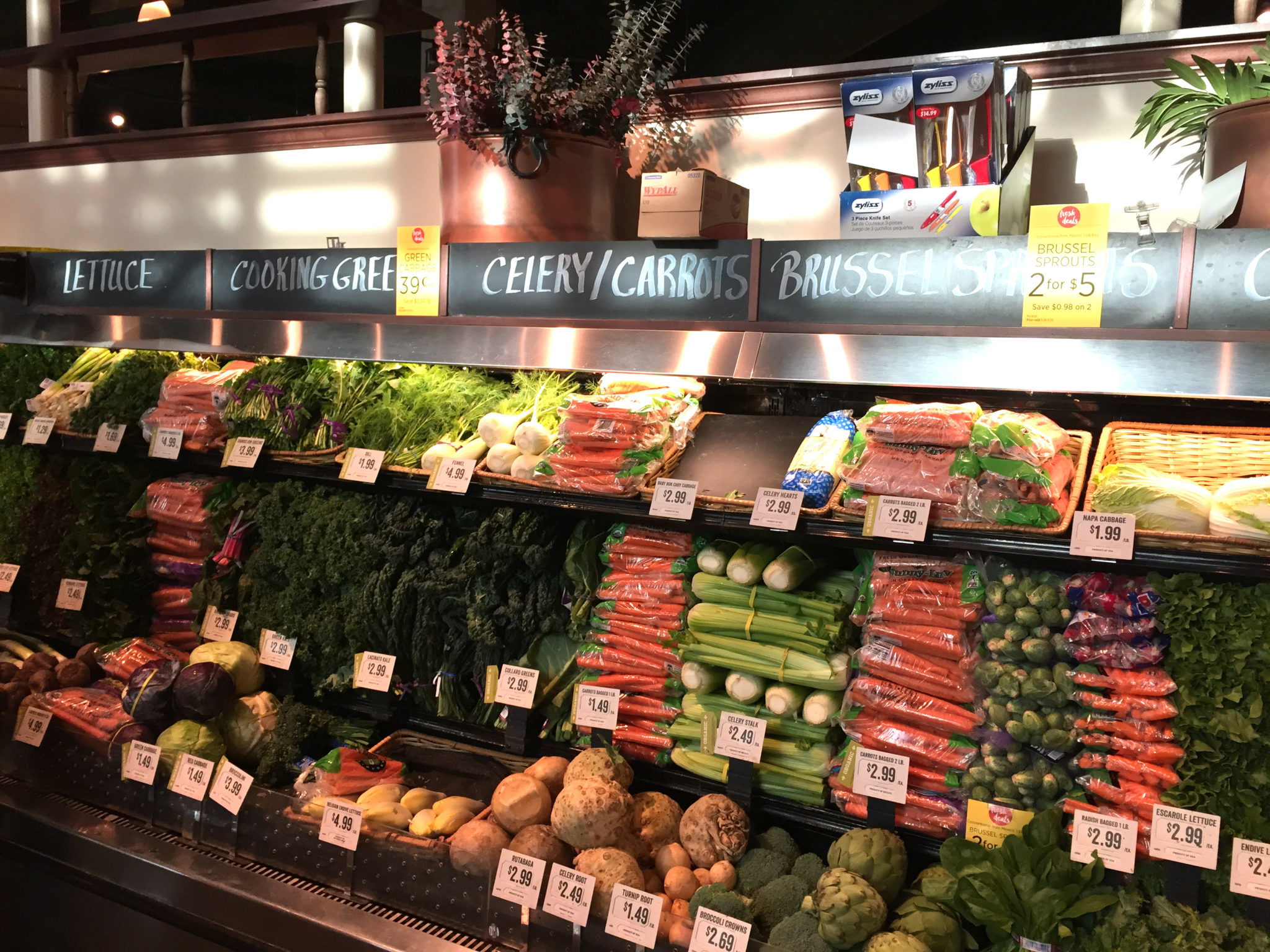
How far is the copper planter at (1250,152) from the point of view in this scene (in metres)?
1.92

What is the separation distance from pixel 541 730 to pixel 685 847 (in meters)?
0.68

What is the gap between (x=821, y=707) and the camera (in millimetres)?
2443

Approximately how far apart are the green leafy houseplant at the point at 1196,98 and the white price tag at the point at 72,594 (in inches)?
145

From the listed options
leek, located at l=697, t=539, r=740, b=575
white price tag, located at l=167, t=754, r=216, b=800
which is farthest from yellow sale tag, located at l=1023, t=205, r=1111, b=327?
white price tag, located at l=167, t=754, r=216, b=800

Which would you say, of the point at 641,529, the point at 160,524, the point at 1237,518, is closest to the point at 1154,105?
the point at 1237,518

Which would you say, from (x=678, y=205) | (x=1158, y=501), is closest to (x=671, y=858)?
(x=1158, y=501)

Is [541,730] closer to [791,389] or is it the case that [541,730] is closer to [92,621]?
[791,389]

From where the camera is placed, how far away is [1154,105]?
2.32 meters

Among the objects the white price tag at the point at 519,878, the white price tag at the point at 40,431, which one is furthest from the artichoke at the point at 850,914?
the white price tag at the point at 40,431

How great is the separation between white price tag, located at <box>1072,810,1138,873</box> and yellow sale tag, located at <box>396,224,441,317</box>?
2.03 m

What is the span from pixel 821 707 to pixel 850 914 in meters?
0.54

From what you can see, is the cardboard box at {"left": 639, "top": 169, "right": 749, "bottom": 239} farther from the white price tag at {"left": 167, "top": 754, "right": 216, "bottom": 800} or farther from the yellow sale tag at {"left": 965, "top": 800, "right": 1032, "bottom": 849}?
the white price tag at {"left": 167, "top": 754, "right": 216, "bottom": 800}

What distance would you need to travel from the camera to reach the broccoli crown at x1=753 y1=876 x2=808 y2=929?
216 cm

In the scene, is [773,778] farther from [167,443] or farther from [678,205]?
[167,443]
